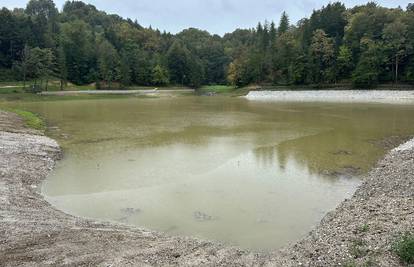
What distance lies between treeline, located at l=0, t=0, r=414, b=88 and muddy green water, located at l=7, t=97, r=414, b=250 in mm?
51637

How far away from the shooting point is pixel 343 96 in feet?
219

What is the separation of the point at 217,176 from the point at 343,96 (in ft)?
186

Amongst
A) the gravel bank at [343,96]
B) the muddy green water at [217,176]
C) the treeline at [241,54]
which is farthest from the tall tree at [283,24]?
the muddy green water at [217,176]

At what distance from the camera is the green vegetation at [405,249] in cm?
676

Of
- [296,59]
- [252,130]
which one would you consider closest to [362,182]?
[252,130]

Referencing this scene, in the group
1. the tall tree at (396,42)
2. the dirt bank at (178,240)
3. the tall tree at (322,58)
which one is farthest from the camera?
the tall tree at (322,58)

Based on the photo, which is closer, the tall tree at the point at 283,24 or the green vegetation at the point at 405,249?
the green vegetation at the point at 405,249

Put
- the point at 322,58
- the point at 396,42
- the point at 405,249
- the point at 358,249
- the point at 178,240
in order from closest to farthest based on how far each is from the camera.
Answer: the point at 405,249, the point at 358,249, the point at 178,240, the point at 396,42, the point at 322,58

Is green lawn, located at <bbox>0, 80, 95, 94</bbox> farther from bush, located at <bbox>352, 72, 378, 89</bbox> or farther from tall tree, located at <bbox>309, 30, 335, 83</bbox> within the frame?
bush, located at <bbox>352, 72, 378, 89</bbox>

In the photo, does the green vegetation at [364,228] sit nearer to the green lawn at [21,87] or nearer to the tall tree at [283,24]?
the green lawn at [21,87]

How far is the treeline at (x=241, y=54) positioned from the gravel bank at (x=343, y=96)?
26.2ft

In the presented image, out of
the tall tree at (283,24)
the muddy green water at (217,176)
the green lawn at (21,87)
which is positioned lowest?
the muddy green water at (217,176)

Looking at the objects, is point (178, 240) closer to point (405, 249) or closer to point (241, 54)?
point (405, 249)

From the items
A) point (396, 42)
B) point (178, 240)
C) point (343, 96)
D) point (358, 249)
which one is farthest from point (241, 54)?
point (358, 249)
